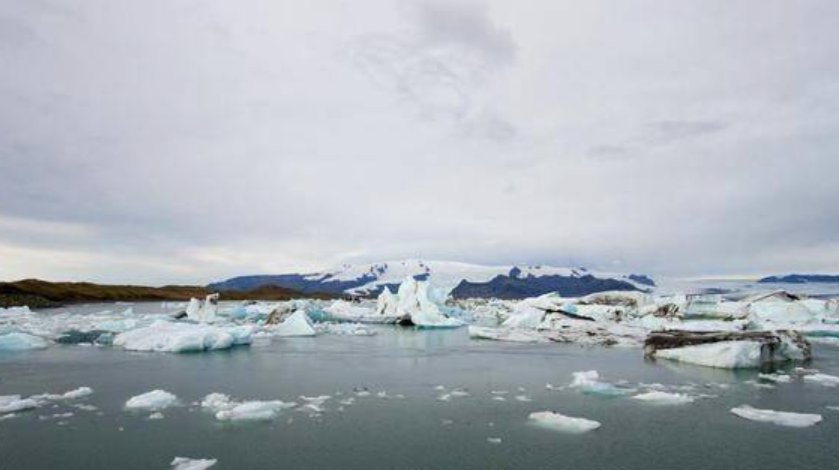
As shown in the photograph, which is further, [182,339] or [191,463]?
[182,339]

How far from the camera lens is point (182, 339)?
17766 millimetres

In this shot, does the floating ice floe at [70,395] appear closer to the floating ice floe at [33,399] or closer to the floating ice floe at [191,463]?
the floating ice floe at [33,399]

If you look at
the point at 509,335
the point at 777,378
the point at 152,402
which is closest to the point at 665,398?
the point at 777,378

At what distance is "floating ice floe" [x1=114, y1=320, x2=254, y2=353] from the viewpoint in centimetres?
1792

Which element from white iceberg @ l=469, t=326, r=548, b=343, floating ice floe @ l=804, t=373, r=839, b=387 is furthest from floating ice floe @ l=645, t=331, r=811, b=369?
white iceberg @ l=469, t=326, r=548, b=343

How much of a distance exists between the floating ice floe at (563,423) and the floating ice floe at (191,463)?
15.8 ft

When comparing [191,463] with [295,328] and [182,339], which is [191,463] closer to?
[182,339]

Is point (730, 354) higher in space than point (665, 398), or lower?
higher

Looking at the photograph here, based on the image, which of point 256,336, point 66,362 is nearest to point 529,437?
point 66,362

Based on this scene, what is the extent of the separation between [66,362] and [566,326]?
771 inches

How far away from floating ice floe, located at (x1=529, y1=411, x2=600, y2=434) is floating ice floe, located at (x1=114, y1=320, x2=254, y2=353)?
41.3 ft

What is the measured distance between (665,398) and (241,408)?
767cm

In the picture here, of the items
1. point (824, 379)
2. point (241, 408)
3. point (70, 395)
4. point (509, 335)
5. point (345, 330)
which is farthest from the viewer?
point (345, 330)

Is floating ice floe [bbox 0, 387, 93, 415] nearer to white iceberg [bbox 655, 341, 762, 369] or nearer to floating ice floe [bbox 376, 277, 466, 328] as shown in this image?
white iceberg [bbox 655, 341, 762, 369]
